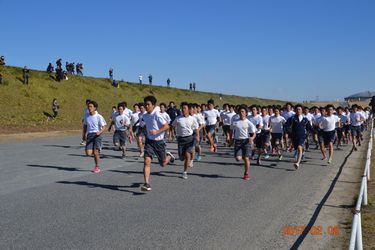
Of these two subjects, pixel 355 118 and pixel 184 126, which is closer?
pixel 184 126

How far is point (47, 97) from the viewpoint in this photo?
38312 mm

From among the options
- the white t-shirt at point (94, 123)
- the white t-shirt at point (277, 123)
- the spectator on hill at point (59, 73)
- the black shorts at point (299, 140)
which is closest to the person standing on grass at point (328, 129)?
the white t-shirt at point (277, 123)

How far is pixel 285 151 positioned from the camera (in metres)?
16.8

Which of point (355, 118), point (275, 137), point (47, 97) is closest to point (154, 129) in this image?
point (275, 137)

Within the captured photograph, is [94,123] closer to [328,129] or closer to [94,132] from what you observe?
[94,132]

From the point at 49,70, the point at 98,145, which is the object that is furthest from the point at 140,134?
the point at 49,70

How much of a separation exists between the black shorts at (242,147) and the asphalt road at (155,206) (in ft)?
1.94

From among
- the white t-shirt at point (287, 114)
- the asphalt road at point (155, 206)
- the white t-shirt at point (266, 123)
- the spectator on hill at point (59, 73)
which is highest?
the spectator on hill at point (59, 73)

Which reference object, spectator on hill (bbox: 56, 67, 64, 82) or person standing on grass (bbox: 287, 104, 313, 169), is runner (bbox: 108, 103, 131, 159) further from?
spectator on hill (bbox: 56, 67, 64, 82)

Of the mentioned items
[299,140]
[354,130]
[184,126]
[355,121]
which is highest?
[355,121]

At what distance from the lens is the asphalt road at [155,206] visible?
5410 mm

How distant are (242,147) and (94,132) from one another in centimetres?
378

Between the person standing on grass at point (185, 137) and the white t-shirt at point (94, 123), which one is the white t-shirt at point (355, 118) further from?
the white t-shirt at point (94, 123)

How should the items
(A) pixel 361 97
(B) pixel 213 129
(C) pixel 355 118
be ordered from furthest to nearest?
(A) pixel 361 97, (C) pixel 355 118, (B) pixel 213 129
